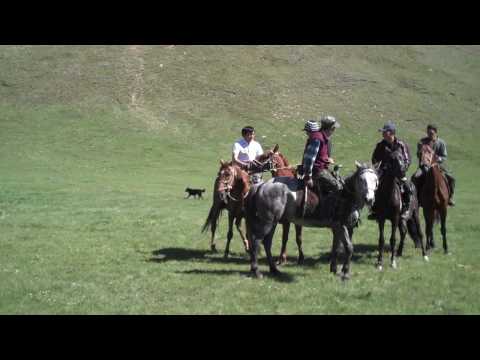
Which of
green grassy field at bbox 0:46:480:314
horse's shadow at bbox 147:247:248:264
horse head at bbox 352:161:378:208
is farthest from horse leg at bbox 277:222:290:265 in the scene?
horse head at bbox 352:161:378:208

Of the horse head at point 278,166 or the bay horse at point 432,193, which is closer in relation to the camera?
the horse head at point 278,166

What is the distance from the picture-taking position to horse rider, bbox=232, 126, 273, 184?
13.3m

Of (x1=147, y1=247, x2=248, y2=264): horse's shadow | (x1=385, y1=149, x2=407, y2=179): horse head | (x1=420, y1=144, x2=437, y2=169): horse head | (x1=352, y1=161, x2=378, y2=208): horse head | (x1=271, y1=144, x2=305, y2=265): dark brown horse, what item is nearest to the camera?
(x1=352, y1=161, x2=378, y2=208): horse head

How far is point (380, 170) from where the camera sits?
12656 millimetres

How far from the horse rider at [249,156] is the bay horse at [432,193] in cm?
466

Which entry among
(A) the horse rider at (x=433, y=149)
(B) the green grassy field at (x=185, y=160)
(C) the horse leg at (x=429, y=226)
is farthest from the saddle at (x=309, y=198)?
(C) the horse leg at (x=429, y=226)

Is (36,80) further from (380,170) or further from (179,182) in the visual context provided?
(380,170)

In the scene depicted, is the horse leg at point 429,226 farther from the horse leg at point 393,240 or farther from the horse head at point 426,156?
the horse leg at point 393,240

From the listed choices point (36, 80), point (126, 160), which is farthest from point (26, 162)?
point (36, 80)

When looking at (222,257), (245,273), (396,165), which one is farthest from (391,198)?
(222,257)

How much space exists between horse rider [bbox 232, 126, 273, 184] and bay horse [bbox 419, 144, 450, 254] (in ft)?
15.3

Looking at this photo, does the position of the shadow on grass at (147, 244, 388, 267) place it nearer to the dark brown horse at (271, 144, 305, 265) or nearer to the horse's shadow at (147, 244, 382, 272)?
the horse's shadow at (147, 244, 382, 272)

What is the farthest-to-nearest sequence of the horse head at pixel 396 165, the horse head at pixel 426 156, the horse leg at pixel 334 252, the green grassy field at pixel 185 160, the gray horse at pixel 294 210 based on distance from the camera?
the horse head at pixel 426 156
the horse head at pixel 396 165
the horse leg at pixel 334 252
the gray horse at pixel 294 210
the green grassy field at pixel 185 160

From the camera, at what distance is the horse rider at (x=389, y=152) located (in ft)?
40.7
